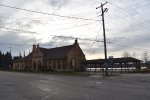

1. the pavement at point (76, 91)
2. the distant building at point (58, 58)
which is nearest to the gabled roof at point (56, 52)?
the distant building at point (58, 58)

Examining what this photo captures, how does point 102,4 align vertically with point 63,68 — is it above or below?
above

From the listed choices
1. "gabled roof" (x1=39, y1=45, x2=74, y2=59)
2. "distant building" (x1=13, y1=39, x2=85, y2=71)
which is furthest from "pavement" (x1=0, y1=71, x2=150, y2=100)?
"gabled roof" (x1=39, y1=45, x2=74, y2=59)

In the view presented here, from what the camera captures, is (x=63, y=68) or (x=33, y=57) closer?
(x=63, y=68)

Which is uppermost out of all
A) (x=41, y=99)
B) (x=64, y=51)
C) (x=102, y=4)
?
(x=102, y=4)

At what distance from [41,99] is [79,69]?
71.0 meters

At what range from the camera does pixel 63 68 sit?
87.8m

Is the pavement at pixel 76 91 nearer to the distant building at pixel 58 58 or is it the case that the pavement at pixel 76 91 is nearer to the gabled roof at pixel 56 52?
the distant building at pixel 58 58

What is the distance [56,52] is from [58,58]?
17.1ft

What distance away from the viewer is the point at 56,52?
3740 inches

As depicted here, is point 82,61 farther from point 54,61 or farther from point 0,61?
point 0,61

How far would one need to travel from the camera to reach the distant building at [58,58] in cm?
8631

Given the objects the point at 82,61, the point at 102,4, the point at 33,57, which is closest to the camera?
the point at 102,4

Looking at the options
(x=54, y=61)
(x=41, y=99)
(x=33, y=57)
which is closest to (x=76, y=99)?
(x=41, y=99)

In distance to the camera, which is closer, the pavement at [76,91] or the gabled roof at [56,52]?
the pavement at [76,91]
